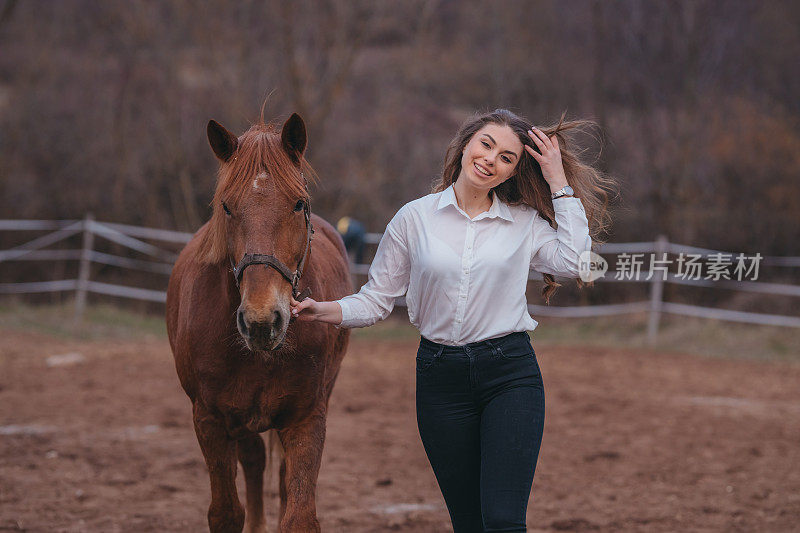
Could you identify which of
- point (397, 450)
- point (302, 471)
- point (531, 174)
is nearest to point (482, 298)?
point (531, 174)

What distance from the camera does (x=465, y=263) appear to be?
2428 mm

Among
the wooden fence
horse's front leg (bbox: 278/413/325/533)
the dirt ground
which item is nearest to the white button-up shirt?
horse's front leg (bbox: 278/413/325/533)

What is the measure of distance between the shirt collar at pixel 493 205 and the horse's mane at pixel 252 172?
43 centimetres

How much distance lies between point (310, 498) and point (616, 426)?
4.22m

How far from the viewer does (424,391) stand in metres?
2.51

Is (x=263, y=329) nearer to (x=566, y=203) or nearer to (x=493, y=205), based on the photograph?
(x=493, y=205)

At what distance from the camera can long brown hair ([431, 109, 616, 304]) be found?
102 inches

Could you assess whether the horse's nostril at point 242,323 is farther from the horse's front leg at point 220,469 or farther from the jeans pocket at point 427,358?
the horse's front leg at point 220,469

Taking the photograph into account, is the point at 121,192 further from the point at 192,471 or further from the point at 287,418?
the point at 287,418

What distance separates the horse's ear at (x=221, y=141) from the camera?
2.46 metres

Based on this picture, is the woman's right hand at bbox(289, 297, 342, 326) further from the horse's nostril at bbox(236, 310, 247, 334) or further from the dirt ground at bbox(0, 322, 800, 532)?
the dirt ground at bbox(0, 322, 800, 532)

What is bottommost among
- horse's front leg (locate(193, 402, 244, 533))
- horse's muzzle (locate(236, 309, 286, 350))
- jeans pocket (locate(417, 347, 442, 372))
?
horse's front leg (locate(193, 402, 244, 533))

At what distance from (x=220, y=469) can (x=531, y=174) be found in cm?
155

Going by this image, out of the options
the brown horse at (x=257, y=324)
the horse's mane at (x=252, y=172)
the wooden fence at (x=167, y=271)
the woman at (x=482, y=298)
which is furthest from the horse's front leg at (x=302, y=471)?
the wooden fence at (x=167, y=271)
